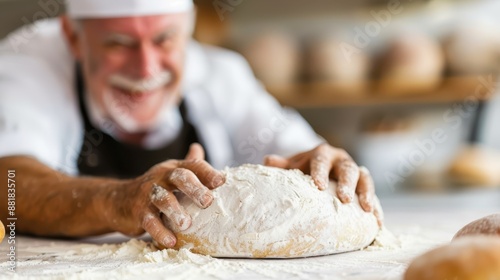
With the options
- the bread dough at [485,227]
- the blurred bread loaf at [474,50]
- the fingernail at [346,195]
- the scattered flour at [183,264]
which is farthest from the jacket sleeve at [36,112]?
the blurred bread loaf at [474,50]

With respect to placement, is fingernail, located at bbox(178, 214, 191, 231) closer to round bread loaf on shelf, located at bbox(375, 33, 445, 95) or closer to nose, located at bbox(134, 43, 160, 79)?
nose, located at bbox(134, 43, 160, 79)

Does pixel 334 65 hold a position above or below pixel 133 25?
below

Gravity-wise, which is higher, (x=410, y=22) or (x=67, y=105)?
(x=410, y=22)

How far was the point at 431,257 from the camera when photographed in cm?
74

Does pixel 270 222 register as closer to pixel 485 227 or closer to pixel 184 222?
pixel 184 222

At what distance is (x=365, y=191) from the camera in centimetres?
110

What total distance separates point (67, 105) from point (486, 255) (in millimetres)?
1332

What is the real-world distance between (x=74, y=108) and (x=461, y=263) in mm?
1328

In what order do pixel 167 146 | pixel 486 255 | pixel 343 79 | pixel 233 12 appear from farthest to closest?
pixel 233 12
pixel 343 79
pixel 167 146
pixel 486 255

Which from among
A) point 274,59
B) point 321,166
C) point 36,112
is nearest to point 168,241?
point 321,166

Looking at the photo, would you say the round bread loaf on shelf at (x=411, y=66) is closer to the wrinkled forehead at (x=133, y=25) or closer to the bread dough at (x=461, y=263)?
the wrinkled forehead at (x=133, y=25)

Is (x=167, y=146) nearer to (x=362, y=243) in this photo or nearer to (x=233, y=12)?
(x=362, y=243)

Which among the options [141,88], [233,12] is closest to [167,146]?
[141,88]

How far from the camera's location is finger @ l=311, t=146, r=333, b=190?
3.50ft
